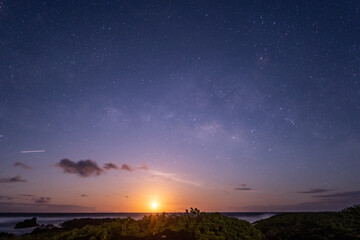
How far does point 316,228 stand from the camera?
17.7m

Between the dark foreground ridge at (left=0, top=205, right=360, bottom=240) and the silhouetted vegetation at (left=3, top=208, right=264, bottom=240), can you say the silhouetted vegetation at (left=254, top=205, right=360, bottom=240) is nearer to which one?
the dark foreground ridge at (left=0, top=205, right=360, bottom=240)

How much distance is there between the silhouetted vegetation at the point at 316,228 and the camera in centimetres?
1619

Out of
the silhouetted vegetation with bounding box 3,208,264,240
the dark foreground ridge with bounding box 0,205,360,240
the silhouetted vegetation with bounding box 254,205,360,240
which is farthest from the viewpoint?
the silhouetted vegetation with bounding box 254,205,360,240

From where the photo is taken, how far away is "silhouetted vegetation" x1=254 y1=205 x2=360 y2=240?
16.2 meters

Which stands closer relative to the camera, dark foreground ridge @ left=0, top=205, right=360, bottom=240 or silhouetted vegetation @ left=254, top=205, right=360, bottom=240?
dark foreground ridge @ left=0, top=205, right=360, bottom=240

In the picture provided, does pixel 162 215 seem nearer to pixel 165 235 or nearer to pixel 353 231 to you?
pixel 165 235

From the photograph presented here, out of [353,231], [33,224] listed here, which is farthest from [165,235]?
[33,224]

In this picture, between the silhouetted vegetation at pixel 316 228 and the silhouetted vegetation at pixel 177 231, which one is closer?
the silhouetted vegetation at pixel 177 231

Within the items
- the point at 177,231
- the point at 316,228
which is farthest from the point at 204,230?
the point at 316,228

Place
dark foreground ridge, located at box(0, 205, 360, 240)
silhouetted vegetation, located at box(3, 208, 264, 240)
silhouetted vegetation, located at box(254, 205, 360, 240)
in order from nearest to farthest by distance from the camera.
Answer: silhouetted vegetation, located at box(3, 208, 264, 240), dark foreground ridge, located at box(0, 205, 360, 240), silhouetted vegetation, located at box(254, 205, 360, 240)

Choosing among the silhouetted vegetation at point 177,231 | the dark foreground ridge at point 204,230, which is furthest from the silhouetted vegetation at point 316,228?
the silhouetted vegetation at point 177,231

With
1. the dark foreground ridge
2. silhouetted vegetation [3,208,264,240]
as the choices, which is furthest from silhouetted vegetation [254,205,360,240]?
silhouetted vegetation [3,208,264,240]

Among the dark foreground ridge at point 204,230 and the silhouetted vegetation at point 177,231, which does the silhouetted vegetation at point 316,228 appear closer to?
the dark foreground ridge at point 204,230

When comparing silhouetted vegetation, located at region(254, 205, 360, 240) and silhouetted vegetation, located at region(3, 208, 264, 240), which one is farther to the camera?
silhouetted vegetation, located at region(254, 205, 360, 240)
